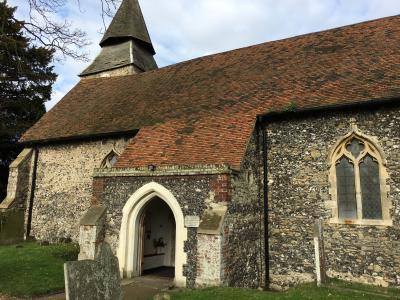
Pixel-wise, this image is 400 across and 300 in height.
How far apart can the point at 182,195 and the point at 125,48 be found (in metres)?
18.3

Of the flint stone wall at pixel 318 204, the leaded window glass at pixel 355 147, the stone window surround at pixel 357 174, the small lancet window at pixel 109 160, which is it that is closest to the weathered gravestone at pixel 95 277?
the flint stone wall at pixel 318 204

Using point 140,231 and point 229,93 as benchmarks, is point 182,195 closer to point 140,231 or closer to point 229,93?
point 140,231

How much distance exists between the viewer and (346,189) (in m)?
9.27

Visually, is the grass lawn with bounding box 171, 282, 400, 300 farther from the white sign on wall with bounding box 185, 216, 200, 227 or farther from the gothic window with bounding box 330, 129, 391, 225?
the gothic window with bounding box 330, 129, 391, 225

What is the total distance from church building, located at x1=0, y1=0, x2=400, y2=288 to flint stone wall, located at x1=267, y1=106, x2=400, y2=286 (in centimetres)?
3

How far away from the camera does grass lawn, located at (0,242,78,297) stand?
28.0 feet

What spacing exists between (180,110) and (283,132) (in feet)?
13.7

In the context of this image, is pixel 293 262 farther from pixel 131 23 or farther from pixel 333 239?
pixel 131 23

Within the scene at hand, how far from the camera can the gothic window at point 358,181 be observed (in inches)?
345

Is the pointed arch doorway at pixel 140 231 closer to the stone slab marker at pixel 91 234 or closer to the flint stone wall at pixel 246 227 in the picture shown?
the stone slab marker at pixel 91 234

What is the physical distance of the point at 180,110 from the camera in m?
12.7

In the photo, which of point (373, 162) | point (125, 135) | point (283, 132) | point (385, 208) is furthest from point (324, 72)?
point (125, 135)

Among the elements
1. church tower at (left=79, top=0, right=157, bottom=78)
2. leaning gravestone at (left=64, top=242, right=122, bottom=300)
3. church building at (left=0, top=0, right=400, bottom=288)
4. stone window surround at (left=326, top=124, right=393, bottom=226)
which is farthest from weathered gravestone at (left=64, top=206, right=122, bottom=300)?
church tower at (left=79, top=0, right=157, bottom=78)

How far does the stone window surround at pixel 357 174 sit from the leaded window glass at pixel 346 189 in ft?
0.43
